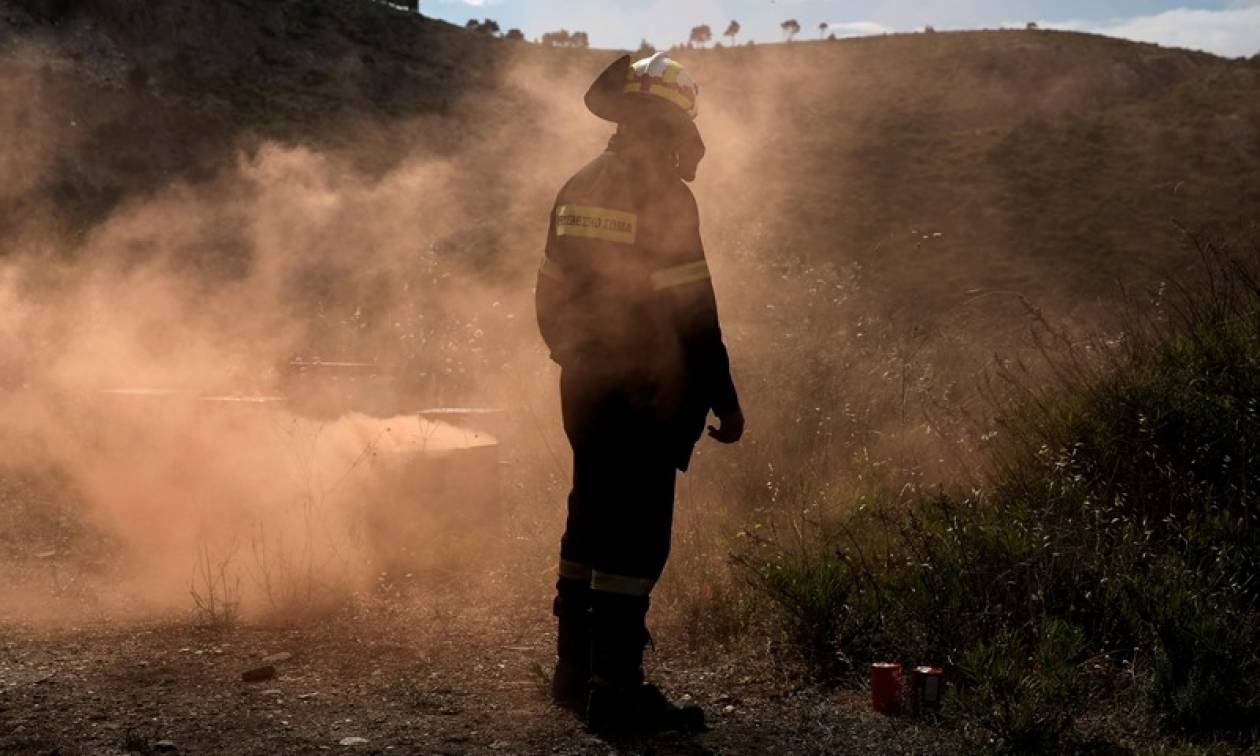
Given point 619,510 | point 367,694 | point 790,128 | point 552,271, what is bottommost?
point 367,694

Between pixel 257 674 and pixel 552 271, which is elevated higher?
pixel 552 271

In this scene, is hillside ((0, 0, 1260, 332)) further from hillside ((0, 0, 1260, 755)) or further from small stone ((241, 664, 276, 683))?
small stone ((241, 664, 276, 683))

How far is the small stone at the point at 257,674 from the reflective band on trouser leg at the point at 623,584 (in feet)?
4.27

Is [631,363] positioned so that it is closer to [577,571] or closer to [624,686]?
[577,571]

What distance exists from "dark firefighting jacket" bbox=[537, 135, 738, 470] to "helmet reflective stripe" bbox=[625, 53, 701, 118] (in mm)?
176

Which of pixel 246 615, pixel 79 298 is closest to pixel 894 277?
pixel 79 298

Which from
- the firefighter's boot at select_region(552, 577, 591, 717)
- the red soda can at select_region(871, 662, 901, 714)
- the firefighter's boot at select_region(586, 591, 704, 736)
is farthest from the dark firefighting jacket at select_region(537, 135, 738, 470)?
the red soda can at select_region(871, 662, 901, 714)

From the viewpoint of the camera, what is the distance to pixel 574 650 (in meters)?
3.68

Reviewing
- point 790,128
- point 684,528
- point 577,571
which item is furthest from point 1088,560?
point 790,128

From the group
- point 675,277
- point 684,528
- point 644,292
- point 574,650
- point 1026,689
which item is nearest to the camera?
point 1026,689

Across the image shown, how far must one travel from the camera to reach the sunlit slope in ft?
79.5

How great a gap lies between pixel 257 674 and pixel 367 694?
44 cm

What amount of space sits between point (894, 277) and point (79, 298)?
16.1 metres

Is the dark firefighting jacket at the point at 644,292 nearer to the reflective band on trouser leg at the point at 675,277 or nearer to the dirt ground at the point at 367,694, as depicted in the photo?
the reflective band on trouser leg at the point at 675,277
